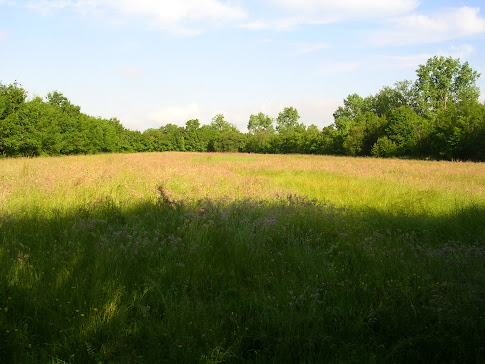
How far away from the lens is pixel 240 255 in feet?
12.4

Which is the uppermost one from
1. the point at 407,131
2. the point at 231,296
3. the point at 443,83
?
the point at 443,83

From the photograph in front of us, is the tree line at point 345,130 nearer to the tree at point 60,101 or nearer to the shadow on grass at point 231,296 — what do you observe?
the tree at point 60,101

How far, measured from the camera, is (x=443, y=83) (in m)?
49.2

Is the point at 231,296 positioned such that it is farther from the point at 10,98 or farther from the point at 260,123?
the point at 260,123

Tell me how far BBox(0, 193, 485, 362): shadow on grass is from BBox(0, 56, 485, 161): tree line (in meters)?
24.7

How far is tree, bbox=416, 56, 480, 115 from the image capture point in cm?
4816

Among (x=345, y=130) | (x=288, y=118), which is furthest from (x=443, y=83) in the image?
(x=288, y=118)

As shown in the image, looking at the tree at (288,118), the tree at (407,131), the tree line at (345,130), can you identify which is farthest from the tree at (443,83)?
the tree at (288,118)

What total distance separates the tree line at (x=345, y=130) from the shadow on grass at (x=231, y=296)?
24.7 meters

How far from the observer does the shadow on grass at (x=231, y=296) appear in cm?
236

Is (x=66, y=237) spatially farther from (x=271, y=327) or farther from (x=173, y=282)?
(x=271, y=327)

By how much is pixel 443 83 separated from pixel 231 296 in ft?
199

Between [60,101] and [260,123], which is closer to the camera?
[60,101]

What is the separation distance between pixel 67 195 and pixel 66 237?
110 inches
